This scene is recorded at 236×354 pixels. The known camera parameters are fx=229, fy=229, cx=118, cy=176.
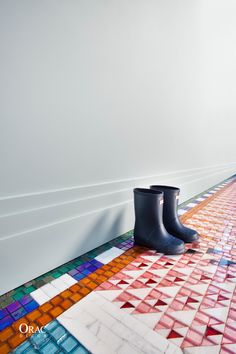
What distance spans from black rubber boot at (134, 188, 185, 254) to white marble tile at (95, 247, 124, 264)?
0.11m

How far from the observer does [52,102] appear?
0.78 meters

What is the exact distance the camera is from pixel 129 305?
2.05 ft

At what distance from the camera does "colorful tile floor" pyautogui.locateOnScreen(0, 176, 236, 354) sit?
507mm

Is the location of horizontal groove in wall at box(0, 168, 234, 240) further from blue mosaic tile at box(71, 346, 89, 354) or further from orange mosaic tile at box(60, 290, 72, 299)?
blue mosaic tile at box(71, 346, 89, 354)

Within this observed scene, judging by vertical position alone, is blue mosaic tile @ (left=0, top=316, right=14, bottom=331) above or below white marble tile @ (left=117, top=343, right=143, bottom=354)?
above

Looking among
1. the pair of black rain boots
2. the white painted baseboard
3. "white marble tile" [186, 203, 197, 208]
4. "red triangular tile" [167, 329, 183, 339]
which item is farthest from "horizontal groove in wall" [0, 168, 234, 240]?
"white marble tile" [186, 203, 197, 208]

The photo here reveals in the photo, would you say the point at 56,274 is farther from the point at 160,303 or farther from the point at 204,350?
the point at 204,350

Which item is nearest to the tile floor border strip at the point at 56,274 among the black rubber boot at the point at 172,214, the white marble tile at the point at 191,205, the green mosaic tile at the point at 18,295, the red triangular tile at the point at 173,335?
the green mosaic tile at the point at 18,295

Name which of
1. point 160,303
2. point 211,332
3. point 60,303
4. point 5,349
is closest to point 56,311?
point 60,303

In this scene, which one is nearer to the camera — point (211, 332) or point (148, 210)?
point (211, 332)

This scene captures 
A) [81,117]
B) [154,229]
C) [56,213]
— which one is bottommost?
[154,229]

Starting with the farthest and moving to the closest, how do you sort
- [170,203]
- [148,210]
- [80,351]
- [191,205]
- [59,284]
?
[191,205]
[170,203]
[148,210]
[59,284]
[80,351]

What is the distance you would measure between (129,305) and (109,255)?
30cm

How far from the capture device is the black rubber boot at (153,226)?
0.92 metres
